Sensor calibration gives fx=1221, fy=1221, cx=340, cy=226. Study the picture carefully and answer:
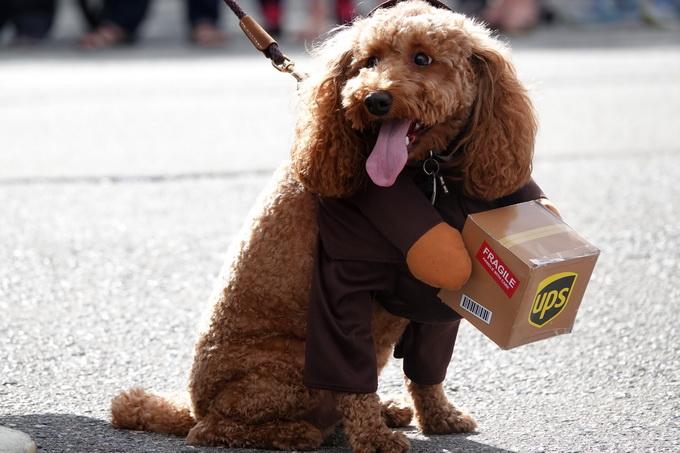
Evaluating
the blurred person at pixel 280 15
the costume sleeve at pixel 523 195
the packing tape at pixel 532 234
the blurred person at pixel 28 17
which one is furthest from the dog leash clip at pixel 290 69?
the blurred person at pixel 28 17

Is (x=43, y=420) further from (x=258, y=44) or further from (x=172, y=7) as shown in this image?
(x=172, y=7)

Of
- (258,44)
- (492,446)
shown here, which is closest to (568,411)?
(492,446)

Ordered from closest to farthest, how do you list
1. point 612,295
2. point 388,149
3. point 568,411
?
point 388,149, point 568,411, point 612,295

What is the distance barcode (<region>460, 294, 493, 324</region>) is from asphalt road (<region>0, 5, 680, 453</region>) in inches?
17.5

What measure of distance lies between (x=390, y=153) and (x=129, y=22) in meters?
10.3

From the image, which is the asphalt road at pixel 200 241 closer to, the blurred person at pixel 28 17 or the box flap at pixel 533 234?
the box flap at pixel 533 234

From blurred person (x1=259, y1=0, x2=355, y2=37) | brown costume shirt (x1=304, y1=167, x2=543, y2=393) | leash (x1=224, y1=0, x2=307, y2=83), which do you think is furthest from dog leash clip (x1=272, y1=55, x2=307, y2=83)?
blurred person (x1=259, y1=0, x2=355, y2=37)

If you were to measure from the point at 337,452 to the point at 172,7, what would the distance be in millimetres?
14116

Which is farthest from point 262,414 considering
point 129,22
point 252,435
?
point 129,22

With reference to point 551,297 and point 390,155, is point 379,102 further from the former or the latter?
point 551,297

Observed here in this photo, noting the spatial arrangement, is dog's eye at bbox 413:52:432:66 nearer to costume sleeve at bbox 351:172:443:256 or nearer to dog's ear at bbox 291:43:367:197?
dog's ear at bbox 291:43:367:197

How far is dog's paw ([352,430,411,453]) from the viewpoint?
10.5 feet

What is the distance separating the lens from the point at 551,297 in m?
3.10

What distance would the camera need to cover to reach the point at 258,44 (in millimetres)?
3699
